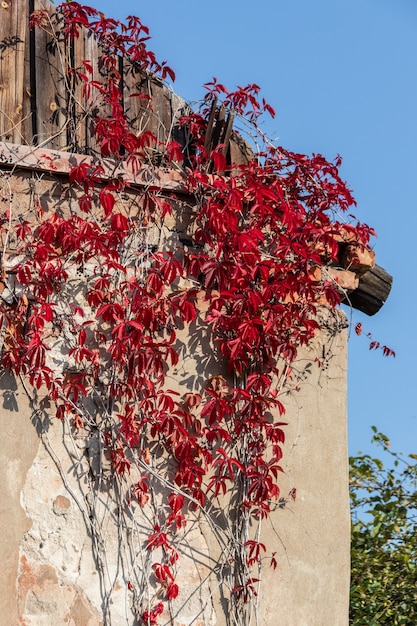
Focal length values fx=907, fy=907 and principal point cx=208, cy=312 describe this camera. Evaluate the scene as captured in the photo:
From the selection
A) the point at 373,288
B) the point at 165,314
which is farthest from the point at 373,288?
the point at 165,314

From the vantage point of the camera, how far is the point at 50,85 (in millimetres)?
4777

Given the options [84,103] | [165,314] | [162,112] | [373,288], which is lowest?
[165,314]

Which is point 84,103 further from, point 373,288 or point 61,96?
point 373,288

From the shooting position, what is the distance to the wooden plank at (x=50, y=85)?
4.71 meters

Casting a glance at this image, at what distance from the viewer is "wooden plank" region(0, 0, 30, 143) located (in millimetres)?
4648

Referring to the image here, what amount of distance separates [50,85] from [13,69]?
20 cm

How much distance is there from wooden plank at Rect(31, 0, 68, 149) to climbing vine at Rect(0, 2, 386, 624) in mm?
34

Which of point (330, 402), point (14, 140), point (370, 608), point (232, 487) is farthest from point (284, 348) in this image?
point (370, 608)

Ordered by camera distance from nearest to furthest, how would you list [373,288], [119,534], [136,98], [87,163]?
1. [119,534]
2. [87,163]
3. [136,98]
4. [373,288]

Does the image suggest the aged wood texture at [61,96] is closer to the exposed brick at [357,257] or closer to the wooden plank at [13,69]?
the wooden plank at [13,69]

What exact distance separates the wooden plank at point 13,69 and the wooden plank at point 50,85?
59 mm

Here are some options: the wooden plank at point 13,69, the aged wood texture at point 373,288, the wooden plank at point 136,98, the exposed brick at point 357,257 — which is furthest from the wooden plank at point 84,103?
the aged wood texture at point 373,288

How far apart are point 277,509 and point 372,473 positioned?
3037mm

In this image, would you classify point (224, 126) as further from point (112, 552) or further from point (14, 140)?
point (112, 552)
